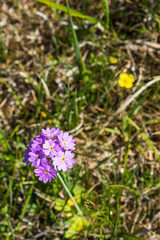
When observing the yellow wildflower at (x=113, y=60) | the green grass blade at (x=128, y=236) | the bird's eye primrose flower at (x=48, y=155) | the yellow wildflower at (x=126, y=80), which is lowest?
the green grass blade at (x=128, y=236)

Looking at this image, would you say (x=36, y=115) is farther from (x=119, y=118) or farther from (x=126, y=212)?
(x=126, y=212)

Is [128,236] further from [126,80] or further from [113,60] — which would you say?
[113,60]

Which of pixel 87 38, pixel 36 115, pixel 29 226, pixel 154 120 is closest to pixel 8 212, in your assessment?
pixel 29 226

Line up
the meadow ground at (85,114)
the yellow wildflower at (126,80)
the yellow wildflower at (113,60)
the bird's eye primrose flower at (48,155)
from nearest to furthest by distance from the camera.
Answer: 1. the bird's eye primrose flower at (48,155)
2. the meadow ground at (85,114)
3. the yellow wildflower at (126,80)
4. the yellow wildflower at (113,60)

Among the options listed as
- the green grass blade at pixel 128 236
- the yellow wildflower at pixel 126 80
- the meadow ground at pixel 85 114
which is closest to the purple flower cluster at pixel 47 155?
the meadow ground at pixel 85 114

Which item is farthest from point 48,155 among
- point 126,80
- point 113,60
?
point 113,60

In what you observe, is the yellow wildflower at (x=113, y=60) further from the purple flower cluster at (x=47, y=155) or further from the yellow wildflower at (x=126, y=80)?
the purple flower cluster at (x=47, y=155)

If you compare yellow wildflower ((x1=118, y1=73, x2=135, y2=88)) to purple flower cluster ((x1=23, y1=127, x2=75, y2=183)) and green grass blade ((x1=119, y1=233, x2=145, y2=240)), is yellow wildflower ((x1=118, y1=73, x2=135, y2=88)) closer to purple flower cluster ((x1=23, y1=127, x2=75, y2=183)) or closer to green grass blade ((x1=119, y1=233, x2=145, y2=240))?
purple flower cluster ((x1=23, y1=127, x2=75, y2=183))
